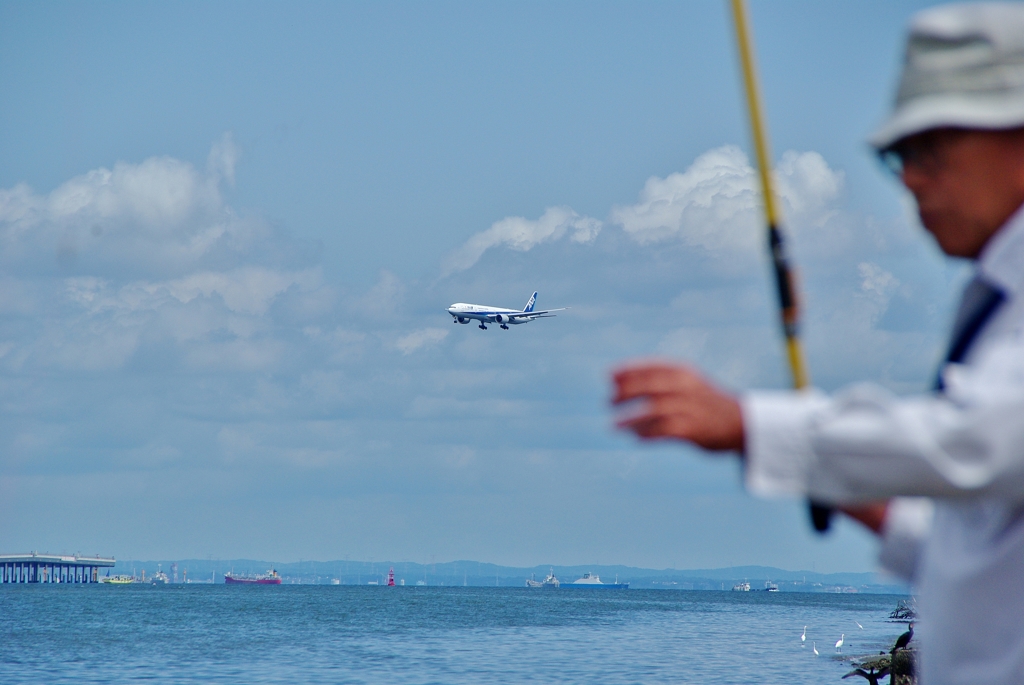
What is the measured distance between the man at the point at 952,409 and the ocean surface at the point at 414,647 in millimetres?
52861

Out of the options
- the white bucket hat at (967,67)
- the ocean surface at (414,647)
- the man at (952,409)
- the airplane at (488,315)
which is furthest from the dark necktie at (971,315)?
the airplane at (488,315)

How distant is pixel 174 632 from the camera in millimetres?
91625

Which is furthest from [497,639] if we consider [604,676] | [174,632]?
[604,676]

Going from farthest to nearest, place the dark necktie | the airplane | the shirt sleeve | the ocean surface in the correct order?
the airplane, the ocean surface, the dark necktie, the shirt sleeve

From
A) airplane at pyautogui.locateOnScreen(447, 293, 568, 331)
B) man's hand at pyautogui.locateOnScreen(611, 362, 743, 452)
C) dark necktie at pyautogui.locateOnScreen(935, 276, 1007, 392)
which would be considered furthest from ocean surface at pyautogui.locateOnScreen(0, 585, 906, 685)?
man's hand at pyautogui.locateOnScreen(611, 362, 743, 452)

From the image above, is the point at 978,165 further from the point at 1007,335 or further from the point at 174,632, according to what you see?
the point at 174,632

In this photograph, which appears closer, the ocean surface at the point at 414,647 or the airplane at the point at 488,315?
the ocean surface at the point at 414,647

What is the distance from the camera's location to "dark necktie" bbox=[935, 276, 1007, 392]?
211 centimetres

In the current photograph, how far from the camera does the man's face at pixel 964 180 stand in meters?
2.04

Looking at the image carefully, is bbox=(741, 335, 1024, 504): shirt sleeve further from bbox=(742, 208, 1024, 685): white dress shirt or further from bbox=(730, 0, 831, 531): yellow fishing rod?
bbox=(730, 0, 831, 531): yellow fishing rod

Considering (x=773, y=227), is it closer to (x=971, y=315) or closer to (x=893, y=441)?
(x=971, y=315)

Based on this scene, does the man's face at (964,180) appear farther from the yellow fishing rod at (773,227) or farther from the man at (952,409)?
the yellow fishing rod at (773,227)

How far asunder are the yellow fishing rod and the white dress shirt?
10 centimetres

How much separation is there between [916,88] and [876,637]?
4036 inches
